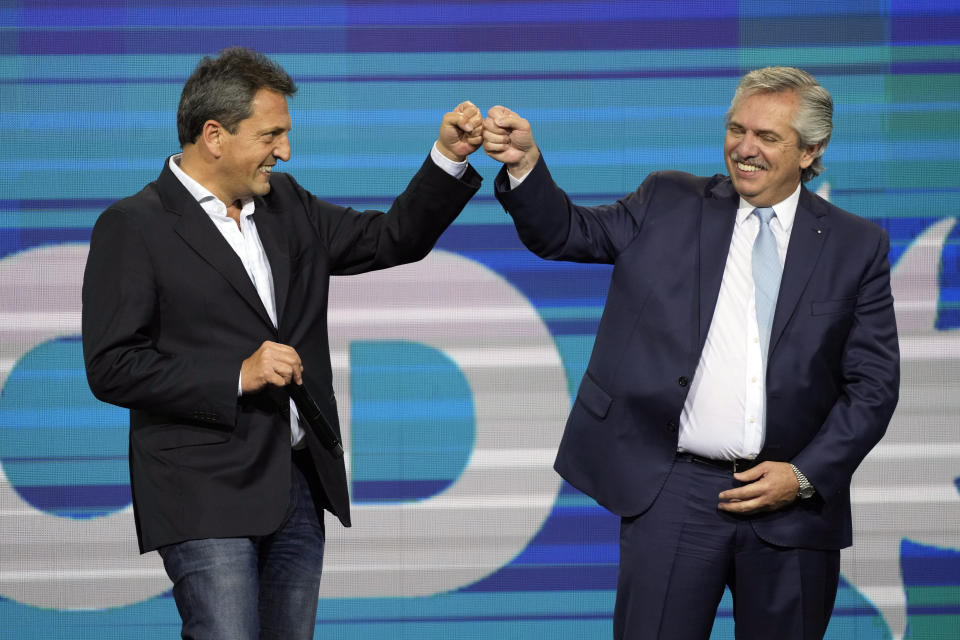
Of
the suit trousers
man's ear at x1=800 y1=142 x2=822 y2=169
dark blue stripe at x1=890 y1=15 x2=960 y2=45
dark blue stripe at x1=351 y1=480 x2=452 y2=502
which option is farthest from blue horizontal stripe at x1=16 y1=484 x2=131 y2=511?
dark blue stripe at x1=890 y1=15 x2=960 y2=45

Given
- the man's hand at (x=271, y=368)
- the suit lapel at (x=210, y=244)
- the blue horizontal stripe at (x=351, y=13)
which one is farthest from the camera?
the blue horizontal stripe at (x=351, y=13)

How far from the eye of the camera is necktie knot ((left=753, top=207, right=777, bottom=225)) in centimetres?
235

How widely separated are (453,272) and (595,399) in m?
1.23

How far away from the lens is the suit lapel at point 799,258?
226 cm

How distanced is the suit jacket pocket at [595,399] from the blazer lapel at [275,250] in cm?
61

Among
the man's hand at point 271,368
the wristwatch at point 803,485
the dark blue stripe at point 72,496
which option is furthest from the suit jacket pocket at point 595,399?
the dark blue stripe at point 72,496

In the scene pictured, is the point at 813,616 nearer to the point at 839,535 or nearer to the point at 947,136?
the point at 839,535

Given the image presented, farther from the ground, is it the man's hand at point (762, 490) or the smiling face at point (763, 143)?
the smiling face at point (763, 143)

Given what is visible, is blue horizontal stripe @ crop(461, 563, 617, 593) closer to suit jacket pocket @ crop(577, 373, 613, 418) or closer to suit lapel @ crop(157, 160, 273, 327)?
suit jacket pocket @ crop(577, 373, 613, 418)

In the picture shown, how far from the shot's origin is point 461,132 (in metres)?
2.39

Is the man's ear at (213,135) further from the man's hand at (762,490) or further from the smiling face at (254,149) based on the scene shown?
the man's hand at (762,490)

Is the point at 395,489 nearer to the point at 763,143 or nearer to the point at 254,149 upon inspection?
the point at 254,149

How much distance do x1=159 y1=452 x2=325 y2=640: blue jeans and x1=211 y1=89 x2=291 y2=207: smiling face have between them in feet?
1.72

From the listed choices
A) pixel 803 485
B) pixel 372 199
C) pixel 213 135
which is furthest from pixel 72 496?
pixel 803 485
